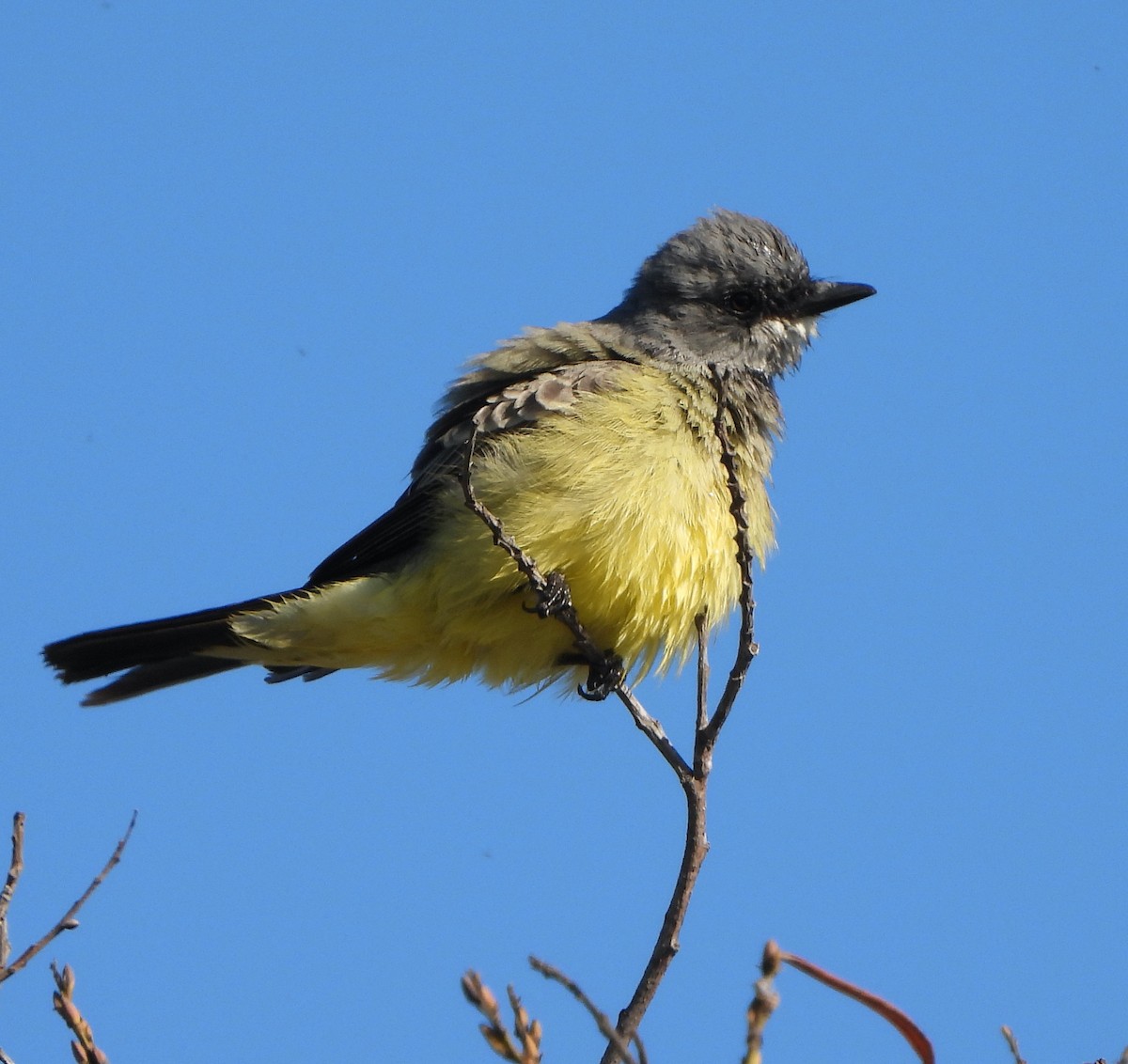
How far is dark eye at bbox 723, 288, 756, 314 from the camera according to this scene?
262 inches

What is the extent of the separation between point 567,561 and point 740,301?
78.1 inches

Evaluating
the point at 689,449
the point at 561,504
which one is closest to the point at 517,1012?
the point at 561,504

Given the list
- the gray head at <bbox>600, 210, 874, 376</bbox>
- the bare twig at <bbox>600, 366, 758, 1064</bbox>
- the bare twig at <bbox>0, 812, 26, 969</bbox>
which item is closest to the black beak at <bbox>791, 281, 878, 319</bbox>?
the gray head at <bbox>600, 210, 874, 376</bbox>

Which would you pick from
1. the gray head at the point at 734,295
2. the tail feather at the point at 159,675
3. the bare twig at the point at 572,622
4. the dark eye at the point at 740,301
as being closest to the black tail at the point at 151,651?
the tail feather at the point at 159,675

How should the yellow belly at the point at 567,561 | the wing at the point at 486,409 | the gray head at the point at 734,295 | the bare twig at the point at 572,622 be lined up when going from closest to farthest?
the bare twig at the point at 572,622 → the yellow belly at the point at 567,561 → the wing at the point at 486,409 → the gray head at the point at 734,295

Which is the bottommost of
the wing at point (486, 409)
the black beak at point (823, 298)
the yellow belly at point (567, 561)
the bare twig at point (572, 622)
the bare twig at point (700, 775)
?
the bare twig at point (700, 775)

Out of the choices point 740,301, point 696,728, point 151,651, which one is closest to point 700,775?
Answer: point 696,728

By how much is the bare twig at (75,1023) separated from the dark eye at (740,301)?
4.38 m

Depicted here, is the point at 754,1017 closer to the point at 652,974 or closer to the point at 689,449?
the point at 652,974

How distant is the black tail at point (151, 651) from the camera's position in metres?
5.91

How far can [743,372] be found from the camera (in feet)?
20.7

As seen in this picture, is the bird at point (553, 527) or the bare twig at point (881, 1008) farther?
the bird at point (553, 527)

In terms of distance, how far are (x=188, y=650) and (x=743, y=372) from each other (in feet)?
8.49

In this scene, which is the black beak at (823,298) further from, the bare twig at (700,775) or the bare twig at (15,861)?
the bare twig at (15,861)
